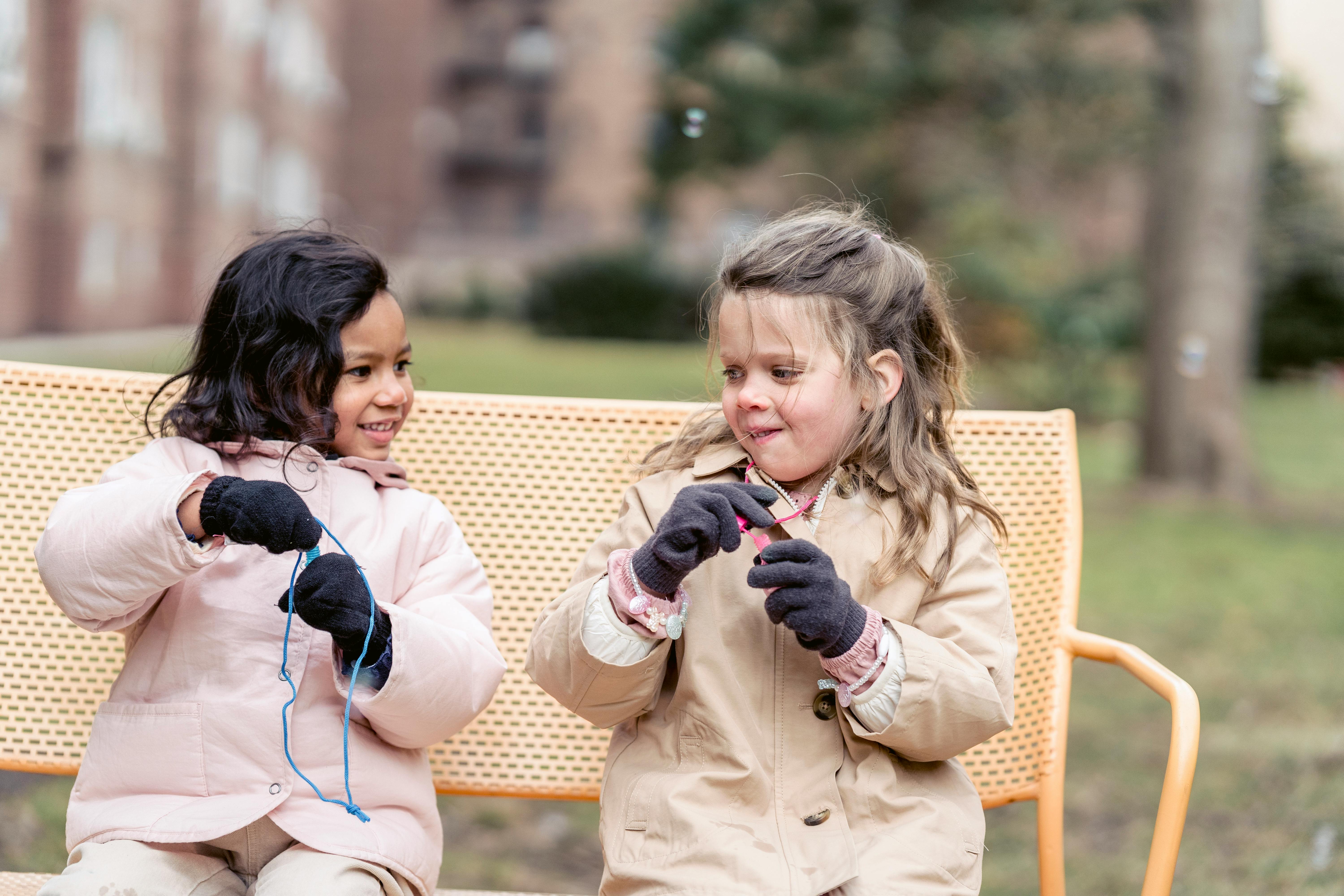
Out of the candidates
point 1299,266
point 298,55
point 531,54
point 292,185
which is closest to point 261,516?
point 1299,266

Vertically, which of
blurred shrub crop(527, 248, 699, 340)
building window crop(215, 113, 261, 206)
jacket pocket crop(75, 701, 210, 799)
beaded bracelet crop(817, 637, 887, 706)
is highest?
beaded bracelet crop(817, 637, 887, 706)

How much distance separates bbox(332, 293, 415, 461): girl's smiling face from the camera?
2.21 meters

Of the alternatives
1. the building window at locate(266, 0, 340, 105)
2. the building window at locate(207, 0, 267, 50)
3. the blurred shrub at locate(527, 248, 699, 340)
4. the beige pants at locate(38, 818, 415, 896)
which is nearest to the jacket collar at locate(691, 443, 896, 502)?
the beige pants at locate(38, 818, 415, 896)

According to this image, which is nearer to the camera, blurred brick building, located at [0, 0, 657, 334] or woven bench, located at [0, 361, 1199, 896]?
woven bench, located at [0, 361, 1199, 896]

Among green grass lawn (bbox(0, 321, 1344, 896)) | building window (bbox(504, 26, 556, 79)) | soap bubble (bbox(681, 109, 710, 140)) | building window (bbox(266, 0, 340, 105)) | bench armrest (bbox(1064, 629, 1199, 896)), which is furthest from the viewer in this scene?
building window (bbox(504, 26, 556, 79))

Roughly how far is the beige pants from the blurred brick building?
1002 mm

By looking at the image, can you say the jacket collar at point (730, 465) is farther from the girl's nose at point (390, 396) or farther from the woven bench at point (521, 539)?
the girl's nose at point (390, 396)

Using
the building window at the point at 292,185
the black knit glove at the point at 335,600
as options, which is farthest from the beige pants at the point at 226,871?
the building window at the point at 292,185

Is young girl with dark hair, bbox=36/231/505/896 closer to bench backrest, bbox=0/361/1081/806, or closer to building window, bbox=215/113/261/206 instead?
bench backrest, bbox=0/361/1081/806

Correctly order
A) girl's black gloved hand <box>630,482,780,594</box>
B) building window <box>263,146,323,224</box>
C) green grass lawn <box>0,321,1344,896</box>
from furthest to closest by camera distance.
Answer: building window <box>263,146,323,224</box>
green grass lawn <box>0,321,1344,896</box>
girl's black gloved hand <box>630,482,780,594</box>

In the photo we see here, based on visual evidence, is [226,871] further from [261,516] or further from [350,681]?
[261,516]

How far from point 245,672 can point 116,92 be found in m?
15.1

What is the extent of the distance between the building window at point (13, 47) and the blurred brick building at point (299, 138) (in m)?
0.05

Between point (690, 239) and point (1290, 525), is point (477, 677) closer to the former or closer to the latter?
point (1290, 525)
